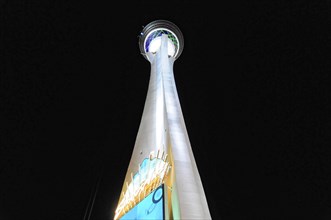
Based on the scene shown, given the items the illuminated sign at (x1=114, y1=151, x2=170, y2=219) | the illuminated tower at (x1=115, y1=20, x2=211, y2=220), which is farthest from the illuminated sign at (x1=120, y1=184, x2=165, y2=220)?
the illuminated sign at (x1=114, y1=151, x2=170, y2=219)

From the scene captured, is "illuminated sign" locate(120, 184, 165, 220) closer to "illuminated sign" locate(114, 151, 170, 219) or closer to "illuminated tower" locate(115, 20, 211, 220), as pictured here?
"illuminated tower" locate(115, 20, 211, 220)

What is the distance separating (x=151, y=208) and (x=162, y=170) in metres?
2.28

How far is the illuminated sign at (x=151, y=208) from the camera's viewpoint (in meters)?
9.09

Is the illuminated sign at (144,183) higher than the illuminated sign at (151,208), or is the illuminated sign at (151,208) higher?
the illuminated sign at (144,183)

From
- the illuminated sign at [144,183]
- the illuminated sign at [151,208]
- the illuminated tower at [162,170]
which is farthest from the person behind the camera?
the illuminated sign at [144,183]

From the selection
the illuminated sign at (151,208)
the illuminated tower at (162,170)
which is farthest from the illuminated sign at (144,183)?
the illuminated sign at (151,208)

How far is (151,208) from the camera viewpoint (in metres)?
9.64

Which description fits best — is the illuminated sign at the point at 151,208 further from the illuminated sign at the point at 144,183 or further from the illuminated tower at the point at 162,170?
the illuminated sign at the point at 144,183

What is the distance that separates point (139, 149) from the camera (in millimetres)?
16766

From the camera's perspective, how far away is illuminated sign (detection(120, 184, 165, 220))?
9.09 meters

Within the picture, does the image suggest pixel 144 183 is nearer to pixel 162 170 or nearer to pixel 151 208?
pixel 162 170

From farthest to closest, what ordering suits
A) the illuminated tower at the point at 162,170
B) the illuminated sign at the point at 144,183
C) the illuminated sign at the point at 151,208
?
the illuminated sign at the point at 144,183 → the illuminated tower at the point at 162,170 → the illuminated sign at the point at 151,208

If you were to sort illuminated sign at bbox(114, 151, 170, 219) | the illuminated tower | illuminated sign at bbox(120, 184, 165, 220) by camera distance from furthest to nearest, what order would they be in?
1. illuminated sign at bbox(114, 151, 170, 219)
2. the illuminated tower
3. illuminated sign at bbox(120, 184, 165, 220)

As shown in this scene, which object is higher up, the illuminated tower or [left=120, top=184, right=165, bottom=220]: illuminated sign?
the illuminated tower
